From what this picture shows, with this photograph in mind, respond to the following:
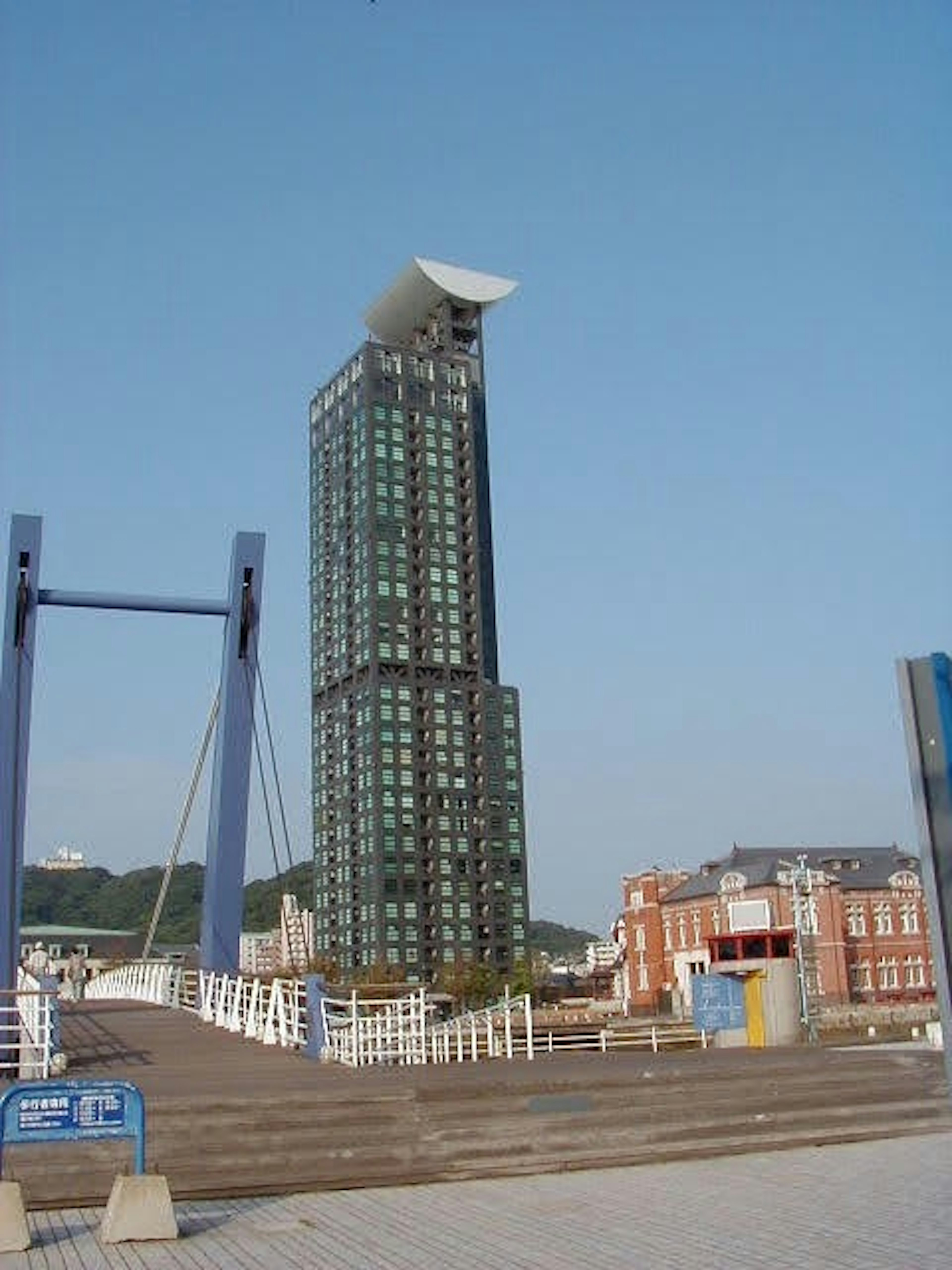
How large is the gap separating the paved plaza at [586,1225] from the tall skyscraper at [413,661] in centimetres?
10795

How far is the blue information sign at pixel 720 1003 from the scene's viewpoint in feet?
77.1

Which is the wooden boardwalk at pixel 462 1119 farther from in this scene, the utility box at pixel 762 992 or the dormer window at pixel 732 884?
the dormer window at pixel 732 884

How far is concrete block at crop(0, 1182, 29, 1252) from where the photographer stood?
9.46 m

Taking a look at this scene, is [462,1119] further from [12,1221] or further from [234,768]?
[234,768]

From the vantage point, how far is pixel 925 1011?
78750 mm

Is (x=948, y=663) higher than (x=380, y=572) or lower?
lower

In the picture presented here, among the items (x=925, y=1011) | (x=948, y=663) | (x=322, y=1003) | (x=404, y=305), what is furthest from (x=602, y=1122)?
(x=404, y=305)

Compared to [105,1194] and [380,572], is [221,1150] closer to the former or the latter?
[105,1194]

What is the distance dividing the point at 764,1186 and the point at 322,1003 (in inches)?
365

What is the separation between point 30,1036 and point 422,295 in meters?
143

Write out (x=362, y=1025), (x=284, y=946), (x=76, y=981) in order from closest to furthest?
(x=362, y=1025)
(x=76, y=981)
(x=284, y=946)

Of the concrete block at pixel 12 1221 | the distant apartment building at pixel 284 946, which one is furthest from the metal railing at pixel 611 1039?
the concrete block at pixel 12 1221

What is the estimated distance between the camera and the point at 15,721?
2327 centimetres

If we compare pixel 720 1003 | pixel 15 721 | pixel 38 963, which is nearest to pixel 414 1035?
pixel 720 1003
